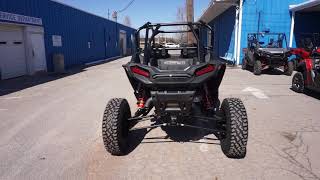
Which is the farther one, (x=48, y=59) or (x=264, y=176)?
(x=48, y=59)

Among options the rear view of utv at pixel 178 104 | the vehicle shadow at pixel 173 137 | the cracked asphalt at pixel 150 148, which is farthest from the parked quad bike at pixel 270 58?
the rear view of utv at pixel 178 104

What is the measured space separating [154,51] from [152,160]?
223 centimetres

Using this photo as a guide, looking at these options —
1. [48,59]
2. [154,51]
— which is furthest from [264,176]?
[48,59]

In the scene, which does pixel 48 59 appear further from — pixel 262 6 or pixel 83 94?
pixel 262 6

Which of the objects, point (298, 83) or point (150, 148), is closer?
point (150, 148)

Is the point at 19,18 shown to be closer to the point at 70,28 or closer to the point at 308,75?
the point at 70,28

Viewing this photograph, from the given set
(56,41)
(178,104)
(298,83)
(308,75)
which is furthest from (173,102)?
(56,41)

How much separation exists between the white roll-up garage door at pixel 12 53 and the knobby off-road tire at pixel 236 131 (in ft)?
38.2

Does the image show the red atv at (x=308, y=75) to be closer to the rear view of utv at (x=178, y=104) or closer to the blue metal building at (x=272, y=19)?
the rear view of utv at (x=178, y=104)

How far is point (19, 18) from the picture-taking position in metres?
13.9

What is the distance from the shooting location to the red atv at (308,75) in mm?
8391

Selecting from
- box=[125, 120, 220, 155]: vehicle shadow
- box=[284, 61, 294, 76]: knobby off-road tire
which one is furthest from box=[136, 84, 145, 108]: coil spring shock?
box=[284, 61, 294, 76]: knobby off-road tire

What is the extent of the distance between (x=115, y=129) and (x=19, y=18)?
1169 cm

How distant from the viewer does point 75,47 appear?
21266 mm
